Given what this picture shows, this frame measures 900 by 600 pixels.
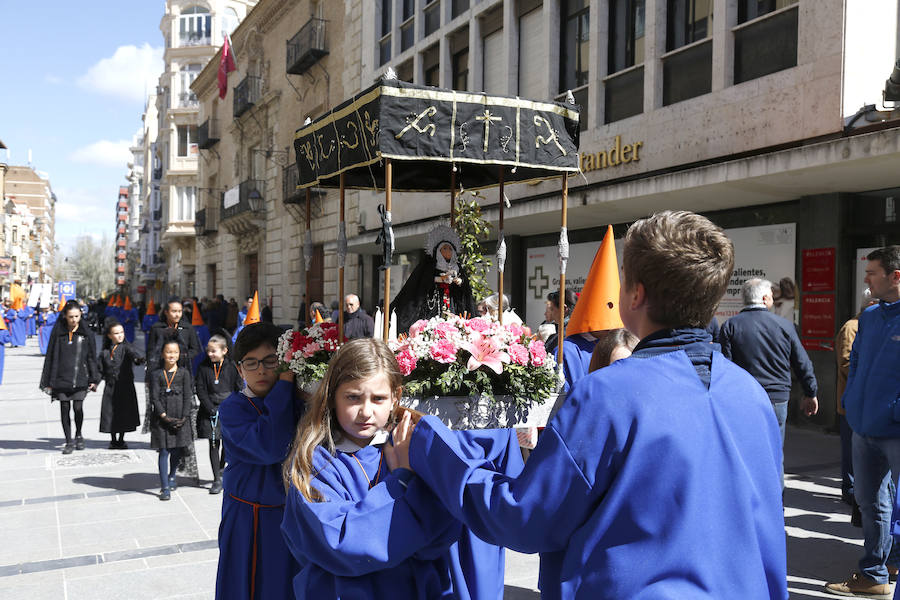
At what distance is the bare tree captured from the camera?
103812 mm

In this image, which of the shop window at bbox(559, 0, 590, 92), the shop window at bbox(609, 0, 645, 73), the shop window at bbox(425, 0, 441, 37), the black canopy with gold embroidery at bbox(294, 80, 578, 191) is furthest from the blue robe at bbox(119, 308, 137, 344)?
the black canopy with gold embroidery at bbox(294, 80, 578, 191)

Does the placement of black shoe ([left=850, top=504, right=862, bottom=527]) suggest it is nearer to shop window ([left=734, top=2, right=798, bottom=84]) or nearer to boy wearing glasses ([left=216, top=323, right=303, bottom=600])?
boy wearing glasses ([left=216, top=323, right=303, bottom=600])

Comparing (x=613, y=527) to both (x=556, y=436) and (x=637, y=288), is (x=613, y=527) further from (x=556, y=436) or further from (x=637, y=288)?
(x=637, y=288)

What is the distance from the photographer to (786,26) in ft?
30.1

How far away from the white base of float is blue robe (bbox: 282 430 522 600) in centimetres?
86

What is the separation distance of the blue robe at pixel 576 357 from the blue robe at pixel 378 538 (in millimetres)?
2477

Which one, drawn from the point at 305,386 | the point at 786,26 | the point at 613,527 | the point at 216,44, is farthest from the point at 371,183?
the point at 216,44

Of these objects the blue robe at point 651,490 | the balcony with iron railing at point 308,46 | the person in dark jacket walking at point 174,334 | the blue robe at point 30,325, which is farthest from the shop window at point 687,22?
the blue robe at point 30,325

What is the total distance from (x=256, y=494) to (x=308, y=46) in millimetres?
21777

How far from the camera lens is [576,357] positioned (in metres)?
4.94

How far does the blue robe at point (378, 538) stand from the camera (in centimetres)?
191

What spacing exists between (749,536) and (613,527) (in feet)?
1.01

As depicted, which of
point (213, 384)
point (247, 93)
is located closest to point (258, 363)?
point (213, 384)

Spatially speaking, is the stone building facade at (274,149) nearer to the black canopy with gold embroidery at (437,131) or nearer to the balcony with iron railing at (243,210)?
the balcony with iron railing at (243,210)
